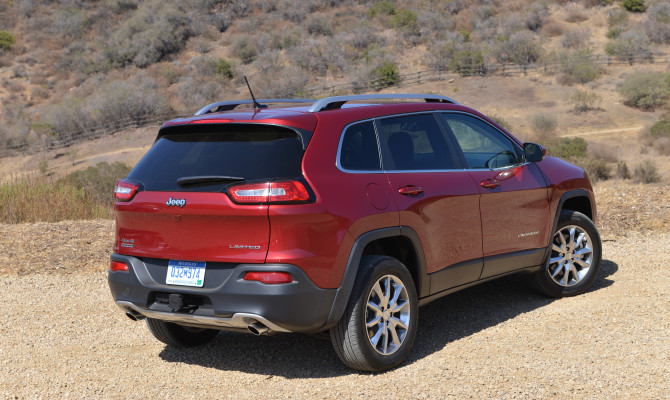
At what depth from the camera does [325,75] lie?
155 ft

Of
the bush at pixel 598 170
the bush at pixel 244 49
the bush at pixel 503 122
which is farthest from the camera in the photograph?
the bush at pixel 244 49

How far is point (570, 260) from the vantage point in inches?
265

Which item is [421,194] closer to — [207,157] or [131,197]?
[207,157]

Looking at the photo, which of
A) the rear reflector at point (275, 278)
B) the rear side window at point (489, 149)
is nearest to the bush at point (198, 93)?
→ the rear side window at point (489, 149)

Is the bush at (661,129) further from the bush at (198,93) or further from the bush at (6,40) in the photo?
the bush at (6,40)

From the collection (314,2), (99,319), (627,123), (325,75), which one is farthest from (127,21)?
(99,319)

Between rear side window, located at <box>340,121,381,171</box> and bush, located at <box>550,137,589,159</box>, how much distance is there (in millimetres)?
22976

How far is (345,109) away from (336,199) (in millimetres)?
737

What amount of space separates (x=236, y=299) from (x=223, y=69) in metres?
44.9

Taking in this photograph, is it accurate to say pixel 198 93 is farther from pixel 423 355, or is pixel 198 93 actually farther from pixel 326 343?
pixel 423 355

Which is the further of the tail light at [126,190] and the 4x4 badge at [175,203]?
the tail light at [126,190]

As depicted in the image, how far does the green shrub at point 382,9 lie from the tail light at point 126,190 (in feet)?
175

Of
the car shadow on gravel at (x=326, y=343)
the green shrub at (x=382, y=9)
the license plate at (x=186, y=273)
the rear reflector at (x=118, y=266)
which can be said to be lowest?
the green shrub at (x=382, y=9)

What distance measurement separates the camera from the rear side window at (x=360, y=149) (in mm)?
4785
